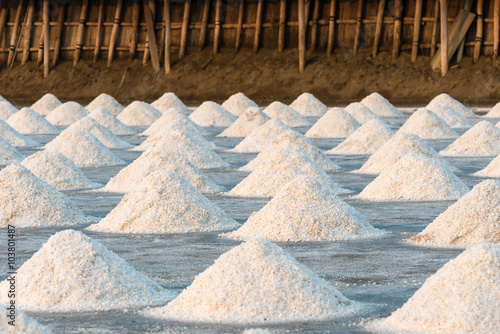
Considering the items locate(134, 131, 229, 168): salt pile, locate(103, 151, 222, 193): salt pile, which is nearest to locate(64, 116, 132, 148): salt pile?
locate(134, 131, 229, 168): salt pile

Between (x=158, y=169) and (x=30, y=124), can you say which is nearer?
(x=158, y=169)

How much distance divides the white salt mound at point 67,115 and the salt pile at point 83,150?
7.78m

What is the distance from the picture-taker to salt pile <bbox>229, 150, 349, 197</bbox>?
1151 centimetres

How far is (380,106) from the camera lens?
24359 mm

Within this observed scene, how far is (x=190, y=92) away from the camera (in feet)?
93.5

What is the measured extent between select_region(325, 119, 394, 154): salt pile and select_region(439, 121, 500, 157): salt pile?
1171mm

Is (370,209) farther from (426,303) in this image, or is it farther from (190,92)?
(190,92)

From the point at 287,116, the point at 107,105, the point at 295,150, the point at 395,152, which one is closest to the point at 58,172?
the point at 295,150

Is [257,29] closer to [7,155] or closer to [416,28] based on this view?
[416,28]

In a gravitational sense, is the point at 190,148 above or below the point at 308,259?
below

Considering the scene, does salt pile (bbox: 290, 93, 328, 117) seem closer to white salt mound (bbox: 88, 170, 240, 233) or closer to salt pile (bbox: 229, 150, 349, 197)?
salt pile (bbox: 229, 150, 349, 197)

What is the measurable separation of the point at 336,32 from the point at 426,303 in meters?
23.8

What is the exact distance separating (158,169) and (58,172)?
115 cm

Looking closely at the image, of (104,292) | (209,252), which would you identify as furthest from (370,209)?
(104,292)
